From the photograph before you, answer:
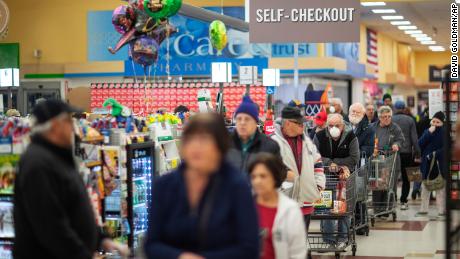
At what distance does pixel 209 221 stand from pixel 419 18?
77.1 feet

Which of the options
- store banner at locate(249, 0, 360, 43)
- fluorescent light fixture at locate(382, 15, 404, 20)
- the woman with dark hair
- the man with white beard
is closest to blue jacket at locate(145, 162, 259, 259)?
the woman with dark hair

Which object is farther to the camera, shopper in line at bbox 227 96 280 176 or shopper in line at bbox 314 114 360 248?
shopper in line at bbox 314 114 360 248

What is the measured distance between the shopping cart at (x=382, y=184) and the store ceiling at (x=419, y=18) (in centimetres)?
617

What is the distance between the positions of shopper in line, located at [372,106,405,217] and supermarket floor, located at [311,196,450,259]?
0.37 metres

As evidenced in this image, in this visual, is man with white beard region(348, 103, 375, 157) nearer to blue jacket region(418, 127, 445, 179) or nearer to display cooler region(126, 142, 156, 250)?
blue jacket region(418, 127, 445, 179)

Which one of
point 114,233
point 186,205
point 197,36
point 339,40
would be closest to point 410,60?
point 197,36

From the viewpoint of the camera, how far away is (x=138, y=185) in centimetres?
772

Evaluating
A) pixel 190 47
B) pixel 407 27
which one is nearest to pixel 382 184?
pixel 190 47

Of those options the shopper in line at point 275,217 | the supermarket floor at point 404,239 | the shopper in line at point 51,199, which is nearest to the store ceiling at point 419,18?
the supermarket floor at point 404,239

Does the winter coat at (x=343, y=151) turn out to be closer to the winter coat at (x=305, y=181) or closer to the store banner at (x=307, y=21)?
the store banner at (x=307, y=21)

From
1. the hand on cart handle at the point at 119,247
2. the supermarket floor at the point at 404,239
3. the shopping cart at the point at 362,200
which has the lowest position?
the supermarket floor at the point at 404,239

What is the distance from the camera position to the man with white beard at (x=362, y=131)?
1342 cm

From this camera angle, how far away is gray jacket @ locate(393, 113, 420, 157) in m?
15.0

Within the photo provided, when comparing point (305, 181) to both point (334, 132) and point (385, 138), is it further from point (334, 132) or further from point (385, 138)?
point (385, 138)
